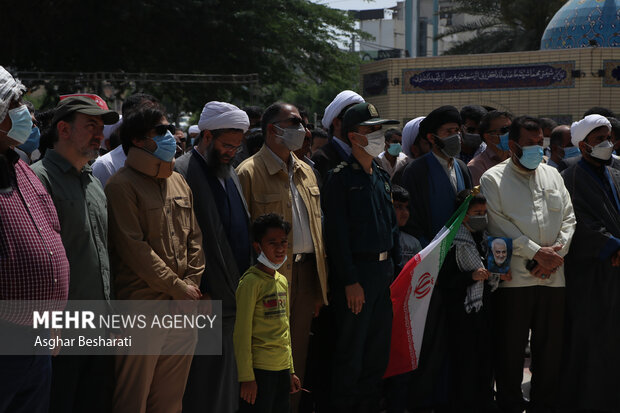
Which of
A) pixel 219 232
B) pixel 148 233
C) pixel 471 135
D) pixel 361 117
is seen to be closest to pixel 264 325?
pixel 219 232

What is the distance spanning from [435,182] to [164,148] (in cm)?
220

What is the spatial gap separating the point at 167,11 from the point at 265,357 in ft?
54.6

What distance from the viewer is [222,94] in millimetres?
20438

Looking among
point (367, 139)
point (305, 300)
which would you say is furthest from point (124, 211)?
point (367, 139)

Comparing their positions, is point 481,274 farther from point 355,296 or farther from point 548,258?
point 355,296

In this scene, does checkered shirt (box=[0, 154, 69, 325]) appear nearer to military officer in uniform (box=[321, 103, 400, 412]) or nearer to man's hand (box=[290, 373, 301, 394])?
man's hand (box=[290, 373, 301, 394])

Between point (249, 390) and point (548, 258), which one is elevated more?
point (548, 258)

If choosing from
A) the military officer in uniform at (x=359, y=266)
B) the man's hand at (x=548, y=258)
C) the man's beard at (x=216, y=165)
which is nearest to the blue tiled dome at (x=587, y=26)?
the man's hand at (x=548, y=258)

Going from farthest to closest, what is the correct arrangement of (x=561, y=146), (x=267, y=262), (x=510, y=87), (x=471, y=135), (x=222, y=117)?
(x=510, y=87), (x=561, y=146), (x=471, y=135), (x=222, y=117), (x=267, y=262)

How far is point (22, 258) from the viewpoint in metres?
3.07

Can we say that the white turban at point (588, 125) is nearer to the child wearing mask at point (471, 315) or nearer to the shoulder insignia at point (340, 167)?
the child wearing mask at point (471, 315)

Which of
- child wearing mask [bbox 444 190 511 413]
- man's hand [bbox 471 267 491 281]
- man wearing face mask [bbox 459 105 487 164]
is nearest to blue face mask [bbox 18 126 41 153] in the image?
child wearing mask [bbox 444 190 511 413]

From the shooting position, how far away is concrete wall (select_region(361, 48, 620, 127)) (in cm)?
1783

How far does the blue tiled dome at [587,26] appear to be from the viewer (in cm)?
1903
